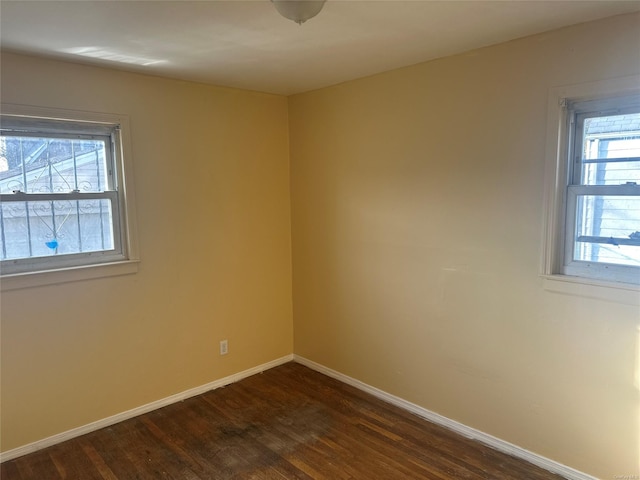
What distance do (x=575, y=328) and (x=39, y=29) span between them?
3115 millimetres

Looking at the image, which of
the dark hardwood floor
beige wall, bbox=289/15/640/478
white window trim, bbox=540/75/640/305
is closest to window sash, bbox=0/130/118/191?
beige wall, bbox=289/15/640/478

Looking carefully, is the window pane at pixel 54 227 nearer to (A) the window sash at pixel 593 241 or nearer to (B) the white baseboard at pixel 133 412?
(B) the white baseboard at pixel 133 412

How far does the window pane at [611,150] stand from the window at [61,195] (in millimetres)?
2814

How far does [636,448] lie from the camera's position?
6.90 ft

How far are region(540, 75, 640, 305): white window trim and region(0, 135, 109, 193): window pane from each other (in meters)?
2.75

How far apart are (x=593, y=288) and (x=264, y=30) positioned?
83.9 inches

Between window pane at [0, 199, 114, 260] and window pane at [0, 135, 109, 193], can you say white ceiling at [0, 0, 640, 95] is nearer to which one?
window pane at [0, 135, 109, 193]

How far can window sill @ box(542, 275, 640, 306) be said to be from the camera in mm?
2064

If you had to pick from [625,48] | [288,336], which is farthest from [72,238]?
[625,48]

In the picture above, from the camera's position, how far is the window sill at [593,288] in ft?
6.77

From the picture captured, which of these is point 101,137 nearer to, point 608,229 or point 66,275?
point 66,275

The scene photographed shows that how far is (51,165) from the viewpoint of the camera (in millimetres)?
2652

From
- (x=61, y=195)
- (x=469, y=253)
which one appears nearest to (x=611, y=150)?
(x=469, y=253)

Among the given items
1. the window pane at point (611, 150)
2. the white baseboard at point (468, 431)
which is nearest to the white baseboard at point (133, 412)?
the white baseboard at point (468, 431)
